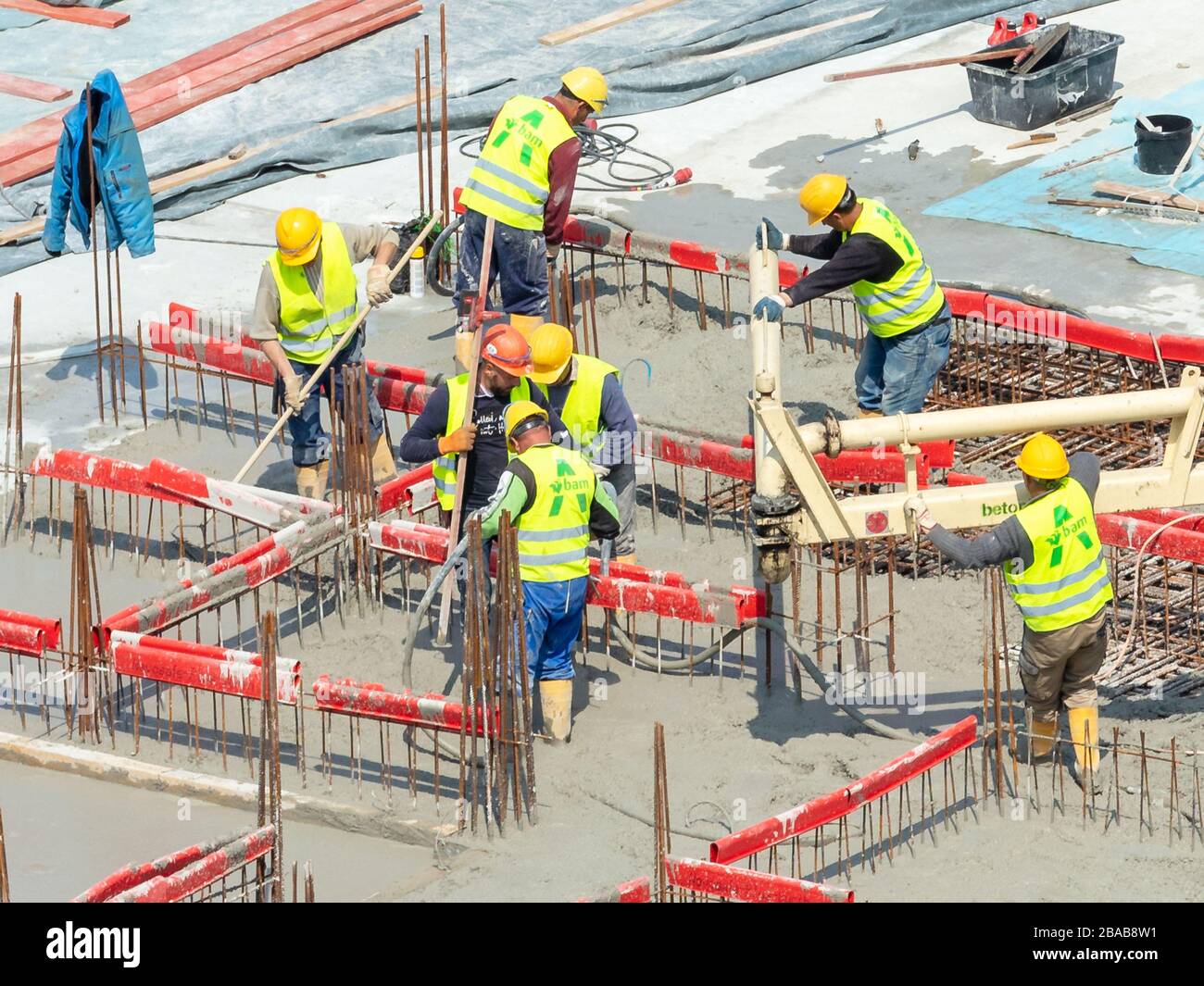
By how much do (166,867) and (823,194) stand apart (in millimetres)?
5306

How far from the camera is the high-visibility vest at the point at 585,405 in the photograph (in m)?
10.5

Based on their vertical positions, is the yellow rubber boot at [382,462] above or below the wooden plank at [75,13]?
below

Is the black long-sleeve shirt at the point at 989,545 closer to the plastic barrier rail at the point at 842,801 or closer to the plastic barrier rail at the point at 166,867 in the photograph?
the plastic barrier rail at the point at 842,801

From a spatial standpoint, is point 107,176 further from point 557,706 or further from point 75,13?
point 75,13

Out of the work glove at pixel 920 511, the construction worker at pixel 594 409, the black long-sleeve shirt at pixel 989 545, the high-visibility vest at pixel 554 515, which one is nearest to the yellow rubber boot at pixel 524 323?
the construction worker at pixel 594 409

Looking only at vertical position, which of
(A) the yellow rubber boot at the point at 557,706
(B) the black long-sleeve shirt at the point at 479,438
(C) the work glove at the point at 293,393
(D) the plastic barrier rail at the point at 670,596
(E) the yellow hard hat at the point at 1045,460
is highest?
(E) the yellow hard hat at the point at 1045,460

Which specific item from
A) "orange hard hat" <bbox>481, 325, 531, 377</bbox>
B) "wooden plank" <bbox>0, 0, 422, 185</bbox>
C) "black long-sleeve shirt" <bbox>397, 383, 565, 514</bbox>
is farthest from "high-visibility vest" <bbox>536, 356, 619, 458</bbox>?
"wooden plank" <bbox>0, 0, 422, 185</bbox>

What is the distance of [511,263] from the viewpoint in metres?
12.4

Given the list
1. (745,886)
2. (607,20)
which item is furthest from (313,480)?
(607,20)

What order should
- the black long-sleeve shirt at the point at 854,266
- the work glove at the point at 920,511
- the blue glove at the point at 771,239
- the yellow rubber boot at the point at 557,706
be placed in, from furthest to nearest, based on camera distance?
the black long-sleeve shirt at the point at 854,266 → the blue glove at the point at 771,239 → the yellow rubber boot at the point at 557,706 → the work glove at the point at 920,511

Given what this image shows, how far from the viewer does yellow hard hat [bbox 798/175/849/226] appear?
1123cm

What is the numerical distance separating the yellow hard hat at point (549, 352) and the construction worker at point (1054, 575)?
2133 millimetres

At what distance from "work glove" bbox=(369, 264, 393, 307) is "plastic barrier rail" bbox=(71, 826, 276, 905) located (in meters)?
4.14
